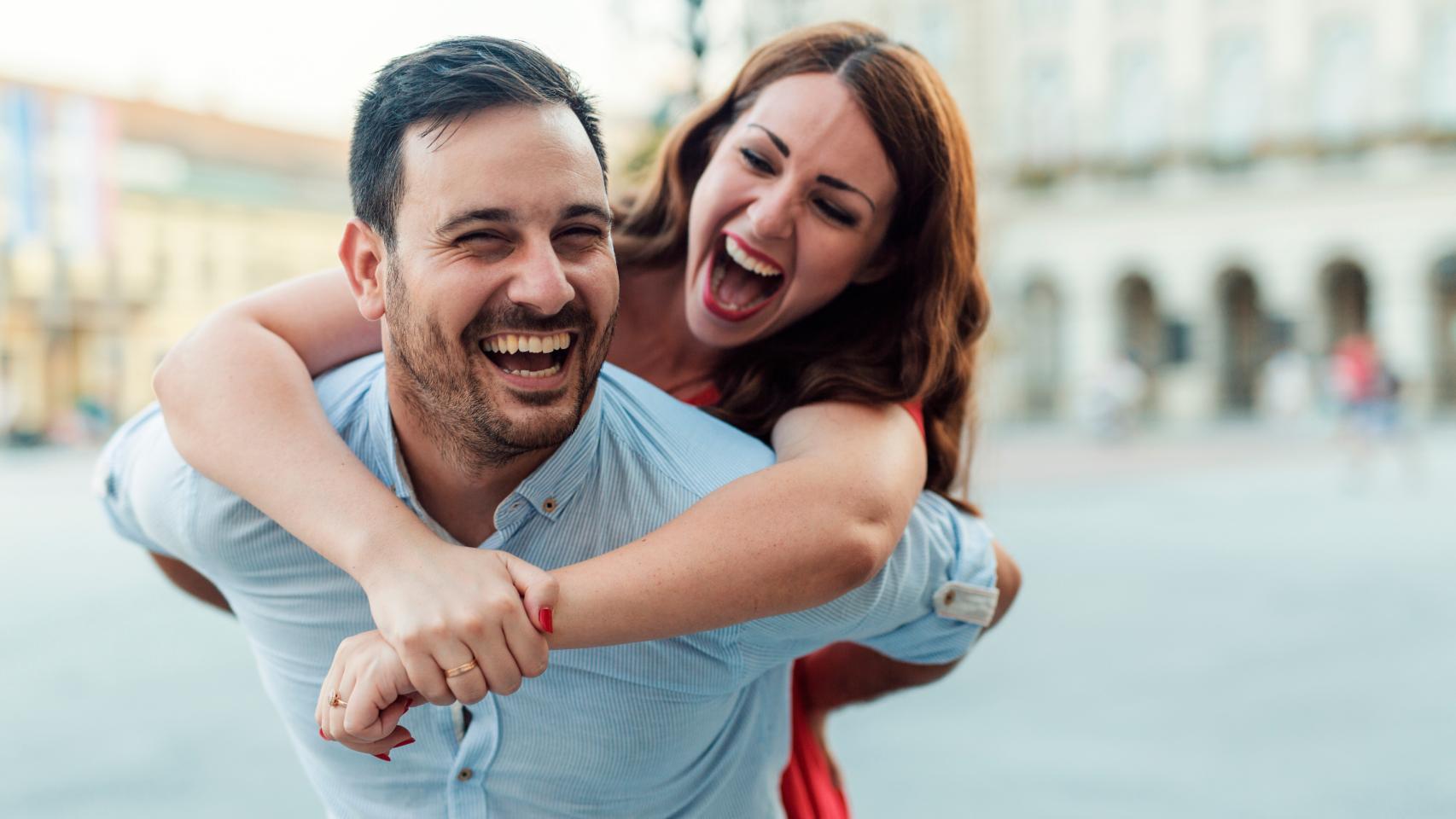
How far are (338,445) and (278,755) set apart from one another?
4574 millimetres

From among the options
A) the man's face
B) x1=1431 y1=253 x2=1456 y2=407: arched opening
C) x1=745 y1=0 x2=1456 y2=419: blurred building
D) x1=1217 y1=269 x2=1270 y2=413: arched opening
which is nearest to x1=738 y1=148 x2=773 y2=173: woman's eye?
the man's face

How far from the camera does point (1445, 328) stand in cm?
3581

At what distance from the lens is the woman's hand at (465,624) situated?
1321 millimetres

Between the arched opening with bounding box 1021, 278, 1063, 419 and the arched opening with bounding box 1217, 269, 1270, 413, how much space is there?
14.5 feet

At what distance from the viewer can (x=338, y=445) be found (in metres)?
1.64

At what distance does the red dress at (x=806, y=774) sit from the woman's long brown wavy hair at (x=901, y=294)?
46 mm

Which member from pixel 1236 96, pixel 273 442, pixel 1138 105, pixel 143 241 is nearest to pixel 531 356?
pixel 273 442

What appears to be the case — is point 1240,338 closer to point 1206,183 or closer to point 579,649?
point 1206,183

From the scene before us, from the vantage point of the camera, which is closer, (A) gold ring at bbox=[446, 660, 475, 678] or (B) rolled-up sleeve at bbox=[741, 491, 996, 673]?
(A) gold ring at bbox=[446, 660, 475, 678]

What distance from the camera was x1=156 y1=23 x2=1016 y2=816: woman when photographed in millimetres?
1448

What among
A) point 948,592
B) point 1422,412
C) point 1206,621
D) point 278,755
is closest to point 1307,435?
point 1422,412

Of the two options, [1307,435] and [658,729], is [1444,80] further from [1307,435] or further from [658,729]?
[658,729]

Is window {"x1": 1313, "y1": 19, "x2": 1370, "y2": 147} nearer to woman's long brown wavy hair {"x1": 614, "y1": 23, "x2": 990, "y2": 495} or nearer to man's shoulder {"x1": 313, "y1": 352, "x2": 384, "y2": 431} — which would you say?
woman's long brown wavy hair {"x1": 614, "y1": 23, "x2": 990, "y2": 495}

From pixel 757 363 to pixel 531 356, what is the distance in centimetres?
86
